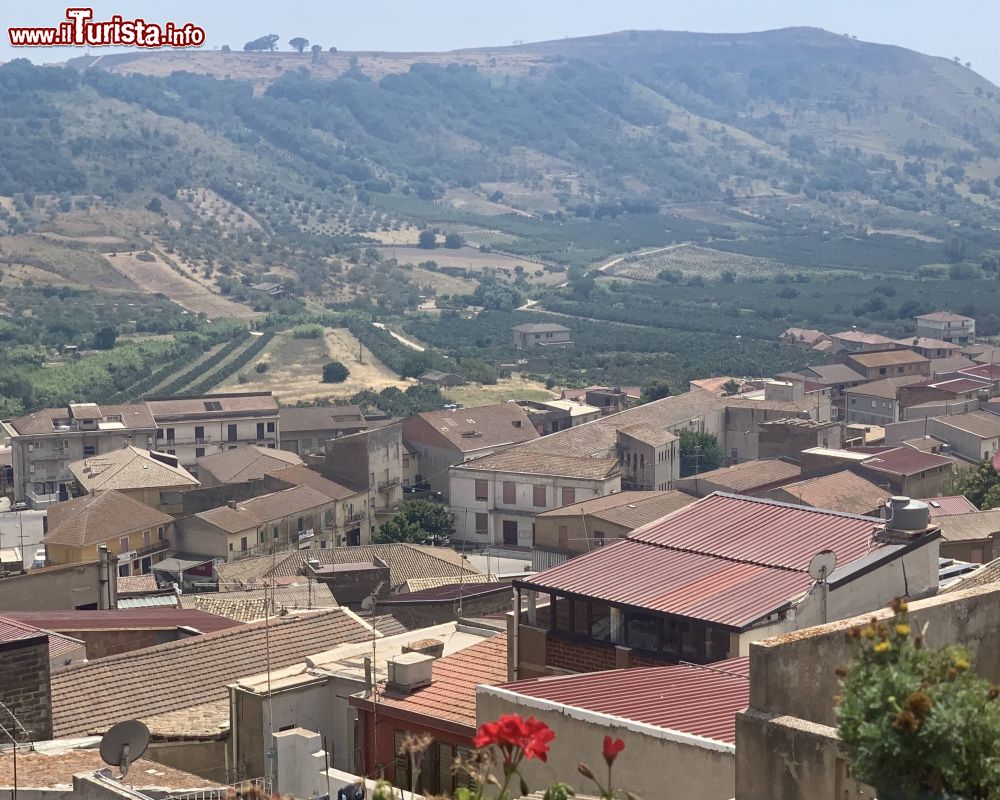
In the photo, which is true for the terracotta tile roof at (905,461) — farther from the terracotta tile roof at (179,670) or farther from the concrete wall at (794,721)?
the concrete wall at (794,721)

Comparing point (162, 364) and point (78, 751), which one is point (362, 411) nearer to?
point (162, 364)

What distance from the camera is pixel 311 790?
37.6ft

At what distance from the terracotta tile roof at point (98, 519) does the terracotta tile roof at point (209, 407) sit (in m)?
16.0

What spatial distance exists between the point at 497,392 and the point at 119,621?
2239 inches

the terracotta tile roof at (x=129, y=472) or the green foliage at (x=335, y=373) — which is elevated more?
the green foliage at (x=335, y=373)

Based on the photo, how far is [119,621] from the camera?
21.6 metres

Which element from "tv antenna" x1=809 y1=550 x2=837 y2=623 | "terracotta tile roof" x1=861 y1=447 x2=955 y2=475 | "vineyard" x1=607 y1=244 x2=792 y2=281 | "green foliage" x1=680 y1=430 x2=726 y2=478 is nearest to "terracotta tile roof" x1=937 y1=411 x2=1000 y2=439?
"terracotta tile roof" x1=861 y1=447 x2=955 y2=475

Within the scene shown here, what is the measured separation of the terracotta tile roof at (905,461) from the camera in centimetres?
4553

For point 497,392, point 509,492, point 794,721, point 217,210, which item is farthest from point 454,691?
point 217,210

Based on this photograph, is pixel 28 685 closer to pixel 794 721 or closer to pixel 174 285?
pixel 794 721

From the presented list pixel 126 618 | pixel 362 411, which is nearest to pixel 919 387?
pixel 362 411

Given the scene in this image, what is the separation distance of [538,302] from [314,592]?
321 ft

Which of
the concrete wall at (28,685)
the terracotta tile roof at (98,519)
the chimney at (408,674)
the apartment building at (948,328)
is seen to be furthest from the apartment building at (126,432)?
the apartment building at (948,328)

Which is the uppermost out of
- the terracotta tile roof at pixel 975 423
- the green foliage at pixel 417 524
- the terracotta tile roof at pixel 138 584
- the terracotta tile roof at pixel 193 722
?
the terracotta tile roof at pixel 193 722
